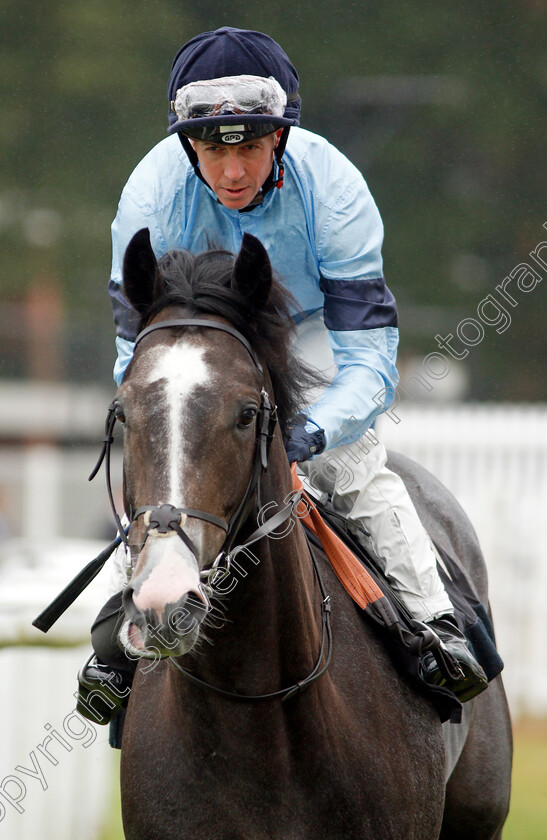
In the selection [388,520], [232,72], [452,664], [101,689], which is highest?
[232,72]

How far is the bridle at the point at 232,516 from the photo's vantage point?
2.56 meters

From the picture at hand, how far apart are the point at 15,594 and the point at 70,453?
14733 millimetres

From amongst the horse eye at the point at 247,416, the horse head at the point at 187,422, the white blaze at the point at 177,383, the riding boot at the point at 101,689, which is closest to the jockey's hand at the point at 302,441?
the horse head at the point at 187,422

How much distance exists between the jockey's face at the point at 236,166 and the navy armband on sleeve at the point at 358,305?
435 millimetres

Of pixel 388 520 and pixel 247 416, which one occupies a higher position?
pixel 247 416

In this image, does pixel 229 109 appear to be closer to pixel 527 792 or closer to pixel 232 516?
pixel 232 516

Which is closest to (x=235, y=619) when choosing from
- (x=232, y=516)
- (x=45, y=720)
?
(x=232, y=516)

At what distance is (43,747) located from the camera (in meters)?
5.20

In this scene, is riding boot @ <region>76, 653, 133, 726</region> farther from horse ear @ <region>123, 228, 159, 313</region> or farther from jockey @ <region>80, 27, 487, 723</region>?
horse ear @ <region>123, 228, 159, 313</region>

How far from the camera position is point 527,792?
7.88 m

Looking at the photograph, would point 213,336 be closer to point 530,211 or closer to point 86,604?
point 86,604

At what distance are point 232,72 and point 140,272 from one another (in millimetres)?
881

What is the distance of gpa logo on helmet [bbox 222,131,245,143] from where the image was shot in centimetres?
340

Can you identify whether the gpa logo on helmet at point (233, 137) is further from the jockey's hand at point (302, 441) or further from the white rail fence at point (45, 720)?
the white rail fence at point (45, 720)
